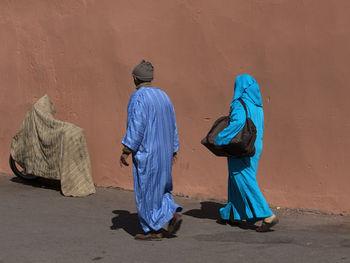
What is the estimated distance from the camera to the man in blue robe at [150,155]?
629 centimetres

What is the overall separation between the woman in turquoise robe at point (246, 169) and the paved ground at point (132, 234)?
171mm

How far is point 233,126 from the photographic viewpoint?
6.55 metres

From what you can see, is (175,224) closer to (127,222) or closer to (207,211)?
(127,222)

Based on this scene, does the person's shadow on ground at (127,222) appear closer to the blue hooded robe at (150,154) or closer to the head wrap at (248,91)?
the blue hooded robe at (150,154)

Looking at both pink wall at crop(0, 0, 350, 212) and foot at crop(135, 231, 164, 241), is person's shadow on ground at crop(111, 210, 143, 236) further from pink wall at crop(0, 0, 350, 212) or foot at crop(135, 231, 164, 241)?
pink wall at crop(0, 0, 350, 212)

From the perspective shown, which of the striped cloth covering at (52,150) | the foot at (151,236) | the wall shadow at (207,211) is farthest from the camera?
the striped cloth covering at (52,150)

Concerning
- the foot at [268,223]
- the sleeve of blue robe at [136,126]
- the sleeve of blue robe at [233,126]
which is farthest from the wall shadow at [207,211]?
the sleeve of blue robe at [136,126]

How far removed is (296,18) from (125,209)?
296 centimetres

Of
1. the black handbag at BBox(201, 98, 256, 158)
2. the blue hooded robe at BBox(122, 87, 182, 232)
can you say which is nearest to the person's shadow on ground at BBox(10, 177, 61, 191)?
the blue hooded robe at BBox(122, 87, 182, 232)

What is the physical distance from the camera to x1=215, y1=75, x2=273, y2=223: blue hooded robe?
6574mm

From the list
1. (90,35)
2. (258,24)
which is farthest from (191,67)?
(90,35)

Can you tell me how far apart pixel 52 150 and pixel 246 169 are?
3283mm

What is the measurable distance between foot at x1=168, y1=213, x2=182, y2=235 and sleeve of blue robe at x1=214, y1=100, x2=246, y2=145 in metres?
0.84

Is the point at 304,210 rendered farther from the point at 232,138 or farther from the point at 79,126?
the point at 79,126
